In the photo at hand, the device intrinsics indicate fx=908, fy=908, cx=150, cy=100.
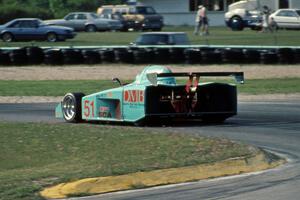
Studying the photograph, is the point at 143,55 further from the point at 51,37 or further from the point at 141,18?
the point at 141,18

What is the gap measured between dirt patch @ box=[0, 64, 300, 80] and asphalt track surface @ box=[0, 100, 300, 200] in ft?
27.1

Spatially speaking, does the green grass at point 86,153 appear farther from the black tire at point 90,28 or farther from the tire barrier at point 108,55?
the black tire at point 90,28

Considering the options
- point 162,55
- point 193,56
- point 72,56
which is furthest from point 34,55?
point 193,56

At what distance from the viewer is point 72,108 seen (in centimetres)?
1659

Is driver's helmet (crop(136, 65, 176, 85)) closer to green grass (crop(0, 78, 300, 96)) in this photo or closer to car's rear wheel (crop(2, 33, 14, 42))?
green grass (crop(0, 78, 300, 96))

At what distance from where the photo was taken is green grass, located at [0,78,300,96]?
24094 mm

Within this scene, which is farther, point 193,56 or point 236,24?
point 236,24

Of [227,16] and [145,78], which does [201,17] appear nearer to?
[227,16]

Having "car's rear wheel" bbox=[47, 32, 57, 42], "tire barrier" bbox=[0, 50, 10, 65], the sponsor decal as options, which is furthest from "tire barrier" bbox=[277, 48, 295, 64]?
"car's rear wheel" bbox=[47, 32, 57, 42]

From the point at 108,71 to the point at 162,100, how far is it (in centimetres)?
1604

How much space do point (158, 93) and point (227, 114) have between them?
1.46m

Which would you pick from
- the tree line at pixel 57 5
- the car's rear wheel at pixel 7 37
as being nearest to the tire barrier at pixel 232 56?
the car's rear wheel at pixel 7 37

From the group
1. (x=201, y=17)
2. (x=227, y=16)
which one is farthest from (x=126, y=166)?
(x=227, y=16)

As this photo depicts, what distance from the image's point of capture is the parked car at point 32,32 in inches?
1983
